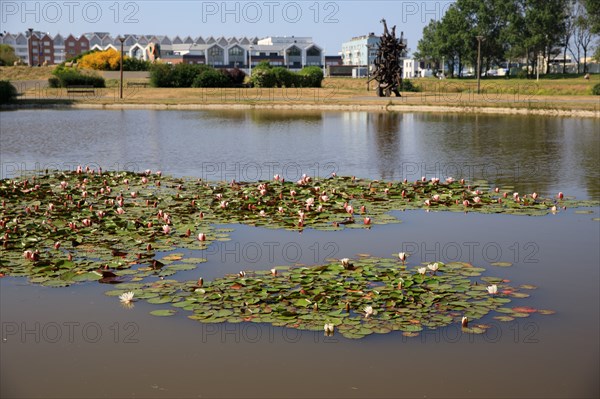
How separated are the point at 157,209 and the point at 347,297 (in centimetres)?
549

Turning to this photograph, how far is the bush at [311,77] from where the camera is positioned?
216ft

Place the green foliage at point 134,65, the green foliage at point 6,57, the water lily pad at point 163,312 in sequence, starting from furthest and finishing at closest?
the green foliage at point 6,57, the green foliage at point 134,65, the water lily pad at point 163,312

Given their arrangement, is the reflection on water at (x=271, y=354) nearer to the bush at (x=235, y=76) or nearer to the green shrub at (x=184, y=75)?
the green shrub at (x=184, y=75)

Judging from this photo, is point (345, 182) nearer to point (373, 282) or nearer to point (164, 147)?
point (373, 282)

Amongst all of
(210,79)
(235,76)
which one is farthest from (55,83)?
(235,76)

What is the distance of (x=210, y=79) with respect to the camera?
6209 cm

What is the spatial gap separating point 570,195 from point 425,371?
9264 mm

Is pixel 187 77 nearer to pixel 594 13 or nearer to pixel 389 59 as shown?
pixel 389 59

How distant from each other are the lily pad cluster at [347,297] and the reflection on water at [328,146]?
7.33 metres

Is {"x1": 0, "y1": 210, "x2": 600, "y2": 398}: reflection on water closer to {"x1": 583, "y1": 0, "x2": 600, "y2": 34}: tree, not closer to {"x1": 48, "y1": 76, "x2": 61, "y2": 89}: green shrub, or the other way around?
{"x1": 48, "y1": 76, "x2": 61, "y2": 89}: green shrub

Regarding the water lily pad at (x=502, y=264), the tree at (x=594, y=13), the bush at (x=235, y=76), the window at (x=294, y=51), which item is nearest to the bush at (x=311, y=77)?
the bush at (x=235, y=76)

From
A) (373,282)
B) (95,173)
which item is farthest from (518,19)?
(373,282)

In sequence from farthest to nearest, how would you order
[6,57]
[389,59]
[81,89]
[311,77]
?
[6,57], [311,77], [81,89], [389,59]

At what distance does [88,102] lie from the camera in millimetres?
48375
